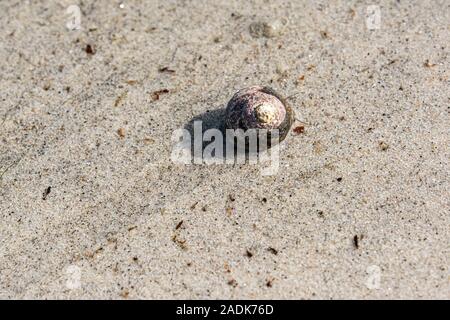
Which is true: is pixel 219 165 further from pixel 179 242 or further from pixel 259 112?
pixel 179 242

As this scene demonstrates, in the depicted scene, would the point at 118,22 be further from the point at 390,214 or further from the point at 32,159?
the point at 390,214

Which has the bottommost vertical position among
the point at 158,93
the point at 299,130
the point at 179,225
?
the point at 179,225

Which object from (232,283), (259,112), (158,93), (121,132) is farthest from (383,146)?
(121,132)

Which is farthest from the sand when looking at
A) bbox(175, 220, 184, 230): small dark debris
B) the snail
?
the snail

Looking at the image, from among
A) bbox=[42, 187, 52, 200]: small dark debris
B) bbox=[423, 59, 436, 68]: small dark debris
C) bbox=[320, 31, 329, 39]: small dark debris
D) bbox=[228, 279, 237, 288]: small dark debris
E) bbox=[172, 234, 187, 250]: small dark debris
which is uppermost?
bbox=[320, 31, 329, 39]: small dark debris

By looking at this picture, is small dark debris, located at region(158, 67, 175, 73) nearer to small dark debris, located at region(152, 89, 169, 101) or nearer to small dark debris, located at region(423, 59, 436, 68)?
small dark debris, located at region(152, 89, 169, 101)

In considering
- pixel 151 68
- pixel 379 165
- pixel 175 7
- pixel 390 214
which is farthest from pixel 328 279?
pixel 175 7

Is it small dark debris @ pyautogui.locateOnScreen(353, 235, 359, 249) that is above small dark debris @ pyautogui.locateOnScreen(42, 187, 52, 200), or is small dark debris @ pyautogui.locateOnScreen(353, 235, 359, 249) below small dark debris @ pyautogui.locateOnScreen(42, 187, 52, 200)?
below
